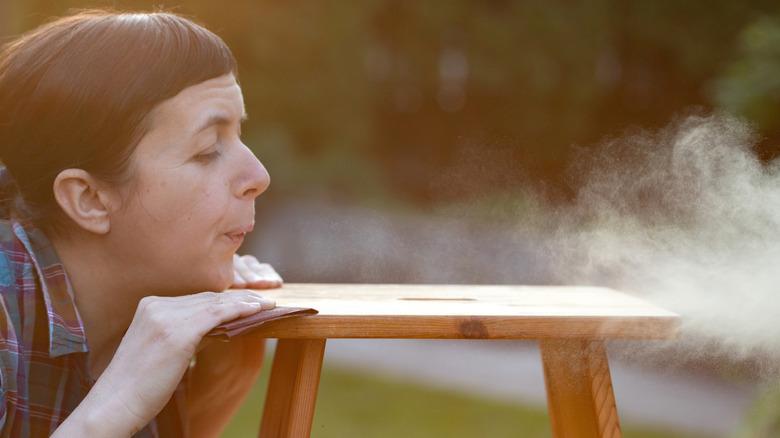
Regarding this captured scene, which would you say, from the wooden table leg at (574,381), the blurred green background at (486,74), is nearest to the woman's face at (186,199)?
the wooden table leg at (574,381)

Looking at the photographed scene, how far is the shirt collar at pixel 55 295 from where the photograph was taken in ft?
5.84

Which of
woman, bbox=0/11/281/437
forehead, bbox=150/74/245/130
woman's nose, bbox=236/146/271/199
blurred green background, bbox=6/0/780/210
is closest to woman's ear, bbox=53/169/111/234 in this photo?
woman, bbox=0/11/281/437

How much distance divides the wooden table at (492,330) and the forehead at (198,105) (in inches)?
16.4

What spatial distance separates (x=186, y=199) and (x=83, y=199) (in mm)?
228

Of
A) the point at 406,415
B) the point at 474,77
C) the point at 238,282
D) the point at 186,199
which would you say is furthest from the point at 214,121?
the point at 474,77

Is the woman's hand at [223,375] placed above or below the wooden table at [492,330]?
above

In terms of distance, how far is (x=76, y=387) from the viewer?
1.85 metres

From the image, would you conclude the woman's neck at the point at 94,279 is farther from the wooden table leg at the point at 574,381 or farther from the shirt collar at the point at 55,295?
the wooden table leg at the point at 574,381

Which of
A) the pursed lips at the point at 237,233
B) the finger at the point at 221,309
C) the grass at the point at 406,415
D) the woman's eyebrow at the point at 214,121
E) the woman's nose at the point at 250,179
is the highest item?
the grass at the point at 406,415

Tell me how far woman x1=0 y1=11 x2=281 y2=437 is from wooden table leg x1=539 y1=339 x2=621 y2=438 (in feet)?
1.97

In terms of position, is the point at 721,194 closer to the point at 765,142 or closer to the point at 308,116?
the point at 765,142

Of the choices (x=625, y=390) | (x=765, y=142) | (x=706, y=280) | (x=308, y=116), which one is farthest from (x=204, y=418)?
(x=308, y=116)

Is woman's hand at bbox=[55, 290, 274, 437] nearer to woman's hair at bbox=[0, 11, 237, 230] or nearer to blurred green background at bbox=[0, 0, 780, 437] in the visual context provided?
woman's hair at bbox=[0, 11, 237, 230]

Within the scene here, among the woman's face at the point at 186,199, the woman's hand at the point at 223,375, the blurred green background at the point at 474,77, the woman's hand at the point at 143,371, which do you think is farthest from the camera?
the blurred green background at the point at 474,77
